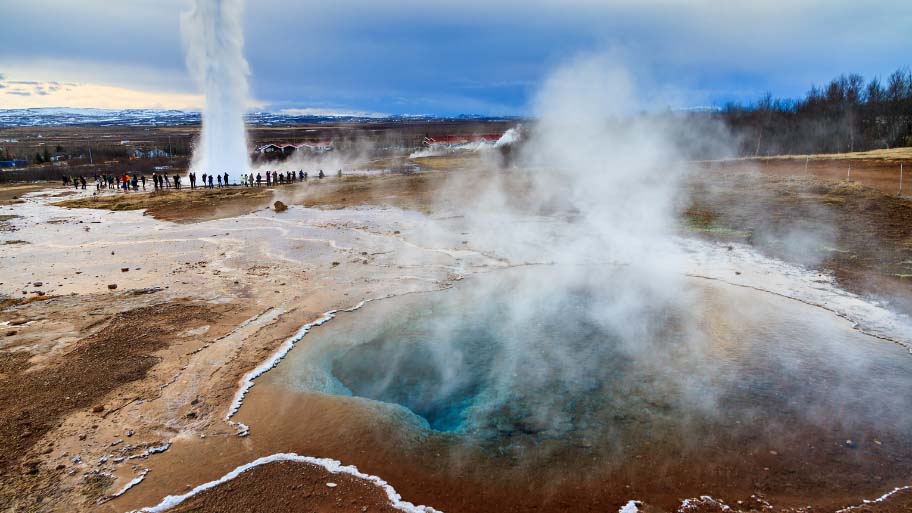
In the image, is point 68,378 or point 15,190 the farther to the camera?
point 15,190

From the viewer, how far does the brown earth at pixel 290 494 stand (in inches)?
150

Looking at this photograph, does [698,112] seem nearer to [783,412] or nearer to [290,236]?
[290,236]

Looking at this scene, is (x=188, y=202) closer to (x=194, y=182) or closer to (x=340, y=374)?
(x=194, y=182)

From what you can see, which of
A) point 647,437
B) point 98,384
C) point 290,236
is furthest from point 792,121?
point 98,384

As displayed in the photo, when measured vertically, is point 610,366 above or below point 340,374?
above

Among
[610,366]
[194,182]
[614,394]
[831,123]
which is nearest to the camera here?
[614,394]

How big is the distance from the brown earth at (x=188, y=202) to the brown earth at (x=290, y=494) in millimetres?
14428

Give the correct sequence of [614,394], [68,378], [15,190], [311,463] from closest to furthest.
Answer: [311,463]
[614,394]
[68,378]
[15,190]

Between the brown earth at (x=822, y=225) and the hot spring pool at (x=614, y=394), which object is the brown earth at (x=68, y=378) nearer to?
the hot spring pool at (x=614, y=394)

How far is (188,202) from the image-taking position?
66.0 feet

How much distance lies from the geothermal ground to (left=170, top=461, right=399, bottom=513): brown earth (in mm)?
18

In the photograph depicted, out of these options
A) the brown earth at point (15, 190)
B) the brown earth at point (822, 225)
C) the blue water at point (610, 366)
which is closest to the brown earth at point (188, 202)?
the brown earth at point (15, 190)

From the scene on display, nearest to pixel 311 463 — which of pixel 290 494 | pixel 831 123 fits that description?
pixel 290 494

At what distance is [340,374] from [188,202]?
17.2 meters
